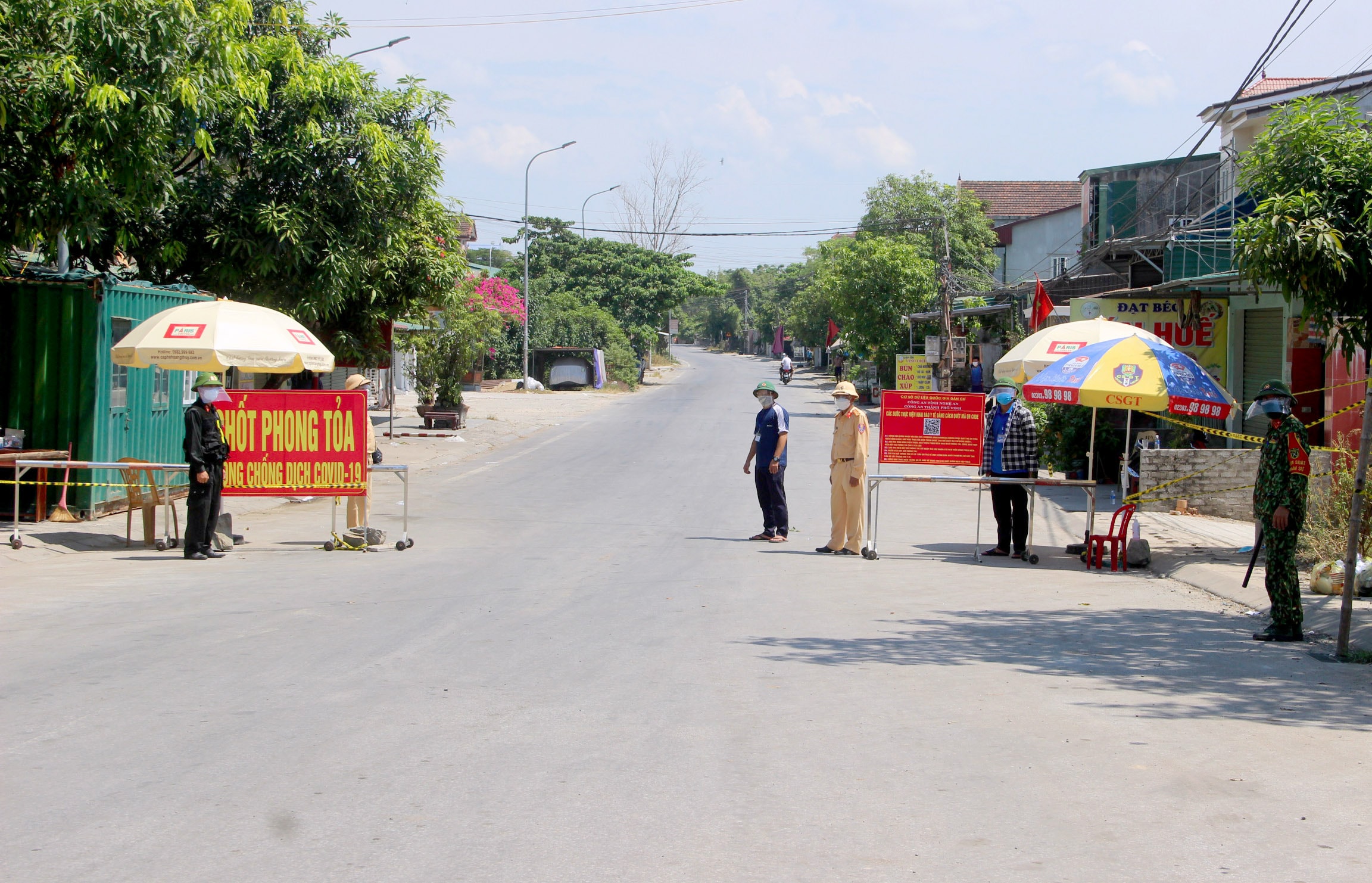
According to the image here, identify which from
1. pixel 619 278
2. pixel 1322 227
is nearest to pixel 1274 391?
pixel 1322 227

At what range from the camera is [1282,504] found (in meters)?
8.41

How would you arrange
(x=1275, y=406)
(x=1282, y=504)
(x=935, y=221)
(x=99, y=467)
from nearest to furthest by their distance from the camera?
(x=1282, y=504) < (x=1275, y=406) < (x=99, y=467) < (x=935, y=221)

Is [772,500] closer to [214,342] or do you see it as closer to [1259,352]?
[214,342]

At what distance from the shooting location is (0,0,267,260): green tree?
9586 mm

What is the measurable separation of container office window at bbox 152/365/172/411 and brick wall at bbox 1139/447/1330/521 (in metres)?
12.5

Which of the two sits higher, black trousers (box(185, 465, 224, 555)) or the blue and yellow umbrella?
the blue and yellow umbrella

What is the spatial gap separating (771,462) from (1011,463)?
2.53 m

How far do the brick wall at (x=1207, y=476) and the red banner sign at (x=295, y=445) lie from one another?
9.47 metres

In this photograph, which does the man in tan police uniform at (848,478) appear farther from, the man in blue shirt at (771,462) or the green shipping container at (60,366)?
the green shipping container at (60,366)

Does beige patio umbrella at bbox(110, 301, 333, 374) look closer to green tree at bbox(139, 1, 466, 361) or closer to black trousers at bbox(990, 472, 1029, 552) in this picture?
green tree at bbox(139, 1, 466, 361)

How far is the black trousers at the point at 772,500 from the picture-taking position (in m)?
13.1

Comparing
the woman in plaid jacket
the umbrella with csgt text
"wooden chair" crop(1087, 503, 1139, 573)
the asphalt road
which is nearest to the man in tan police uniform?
the asphalt road

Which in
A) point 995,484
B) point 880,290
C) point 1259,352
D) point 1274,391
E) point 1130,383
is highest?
point 880,290

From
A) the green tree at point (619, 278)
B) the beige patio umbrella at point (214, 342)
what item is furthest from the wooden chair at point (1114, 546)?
the green tree at point (619, 278)
